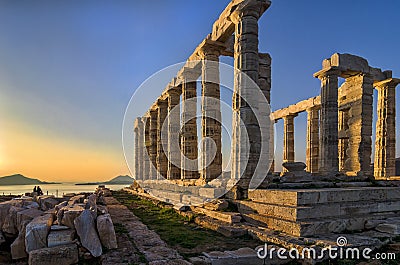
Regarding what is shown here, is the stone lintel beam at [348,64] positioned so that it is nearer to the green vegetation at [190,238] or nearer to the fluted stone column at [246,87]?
the fluted stone column at [246,87]

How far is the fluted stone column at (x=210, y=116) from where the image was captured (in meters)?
16.4

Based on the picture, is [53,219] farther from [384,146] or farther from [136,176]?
[136,176]

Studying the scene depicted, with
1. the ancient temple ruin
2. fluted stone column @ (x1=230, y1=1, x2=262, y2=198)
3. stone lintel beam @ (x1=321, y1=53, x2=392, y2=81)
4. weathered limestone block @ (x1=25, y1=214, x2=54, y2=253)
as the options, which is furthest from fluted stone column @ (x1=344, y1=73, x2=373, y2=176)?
weathered limestone block @ (x1=25, y1=214, x2=54, y2=253)

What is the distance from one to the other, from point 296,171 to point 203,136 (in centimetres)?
551

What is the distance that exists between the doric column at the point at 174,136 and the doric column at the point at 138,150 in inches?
495

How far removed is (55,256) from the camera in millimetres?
5535

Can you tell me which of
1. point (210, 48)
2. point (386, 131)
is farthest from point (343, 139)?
point (210, 48)

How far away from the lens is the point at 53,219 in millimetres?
7270

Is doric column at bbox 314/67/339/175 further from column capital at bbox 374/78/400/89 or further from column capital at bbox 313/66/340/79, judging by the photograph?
column capital at bbox 374/78/400/89

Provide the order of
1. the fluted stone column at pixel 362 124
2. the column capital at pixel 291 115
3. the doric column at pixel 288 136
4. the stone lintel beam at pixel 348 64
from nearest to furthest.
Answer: the stone lintel beam at pixel 348 64
the fluted stone column at pixel 362 124
the column capital at pixel 291 115
the doric column at pixel 288 136

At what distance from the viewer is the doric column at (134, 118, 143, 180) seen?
34875 millimetres

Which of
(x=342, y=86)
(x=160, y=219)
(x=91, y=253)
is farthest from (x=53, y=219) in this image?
(x=342, y=86)

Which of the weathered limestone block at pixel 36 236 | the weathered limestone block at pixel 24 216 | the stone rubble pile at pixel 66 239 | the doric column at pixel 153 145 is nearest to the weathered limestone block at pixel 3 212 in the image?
the weathered limestone block at pixel 24 216

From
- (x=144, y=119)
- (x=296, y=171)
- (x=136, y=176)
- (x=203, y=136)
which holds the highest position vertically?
(x=144, y=119)
